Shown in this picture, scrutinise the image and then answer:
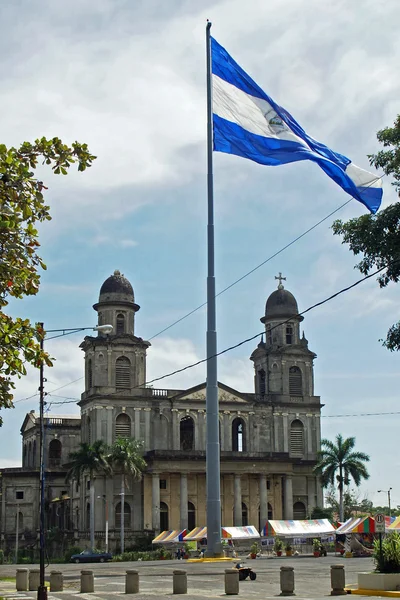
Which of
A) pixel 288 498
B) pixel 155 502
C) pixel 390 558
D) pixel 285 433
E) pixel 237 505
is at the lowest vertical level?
pixel 390 558

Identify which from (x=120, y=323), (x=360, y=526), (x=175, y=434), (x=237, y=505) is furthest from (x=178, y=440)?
(x=360, y=526)

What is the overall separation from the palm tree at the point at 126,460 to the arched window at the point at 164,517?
18.3 ft

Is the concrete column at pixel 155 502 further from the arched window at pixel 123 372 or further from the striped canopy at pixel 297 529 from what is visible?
the striped canopy at pixel 297 529

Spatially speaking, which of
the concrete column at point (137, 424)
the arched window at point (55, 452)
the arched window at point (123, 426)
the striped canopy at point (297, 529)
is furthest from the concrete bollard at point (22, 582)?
the arched window at point (55, 452)

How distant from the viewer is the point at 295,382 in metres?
96.7

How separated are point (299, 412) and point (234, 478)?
1051cm

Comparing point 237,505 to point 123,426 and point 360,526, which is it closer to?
point 123,426

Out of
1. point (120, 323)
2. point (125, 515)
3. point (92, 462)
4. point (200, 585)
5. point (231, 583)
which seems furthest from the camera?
point (120, 323)

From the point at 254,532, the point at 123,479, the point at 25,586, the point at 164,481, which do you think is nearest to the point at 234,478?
the point at 164,481

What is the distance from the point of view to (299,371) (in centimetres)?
9675

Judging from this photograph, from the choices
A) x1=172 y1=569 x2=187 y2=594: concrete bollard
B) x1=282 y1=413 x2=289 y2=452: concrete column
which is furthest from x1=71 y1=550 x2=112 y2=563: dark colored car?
x1=172 y1=569 x2=187 y2=594: concrete bollard

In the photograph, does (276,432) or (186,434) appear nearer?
(276,432)

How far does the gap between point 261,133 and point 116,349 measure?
60.8 meters

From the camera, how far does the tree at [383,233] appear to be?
3041 cm
